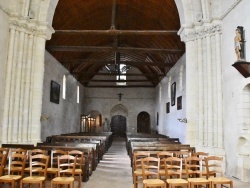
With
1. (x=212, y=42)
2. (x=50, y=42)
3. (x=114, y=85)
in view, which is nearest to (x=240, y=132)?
(x=212, y=42)

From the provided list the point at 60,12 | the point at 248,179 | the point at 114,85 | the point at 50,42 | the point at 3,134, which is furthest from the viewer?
the point at 114,85

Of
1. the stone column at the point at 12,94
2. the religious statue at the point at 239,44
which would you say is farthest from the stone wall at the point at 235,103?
the stone column at the point at 12,94

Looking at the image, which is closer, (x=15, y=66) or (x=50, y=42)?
(x=15, y=66)

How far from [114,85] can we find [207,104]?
19.1 meters

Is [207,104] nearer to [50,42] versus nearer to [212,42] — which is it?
[212,42]

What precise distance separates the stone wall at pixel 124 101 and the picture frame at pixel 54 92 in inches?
448

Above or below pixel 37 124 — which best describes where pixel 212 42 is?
above

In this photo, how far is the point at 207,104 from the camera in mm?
9000

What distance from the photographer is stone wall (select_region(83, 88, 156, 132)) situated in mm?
27609

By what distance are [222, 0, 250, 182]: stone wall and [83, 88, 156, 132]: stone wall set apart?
19.0 meters

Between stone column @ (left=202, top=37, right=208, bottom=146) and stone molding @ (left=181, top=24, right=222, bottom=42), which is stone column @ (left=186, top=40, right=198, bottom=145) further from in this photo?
stone column @ (left=202, top=37, right=208, bottom=146)

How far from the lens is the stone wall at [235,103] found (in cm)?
746

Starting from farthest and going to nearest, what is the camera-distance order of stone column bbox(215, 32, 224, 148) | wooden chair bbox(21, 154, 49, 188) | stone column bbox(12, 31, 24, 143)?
stone column bbox(12, 31, 24, 143) < stone column bbox(215, 32, 224, 148) < wooden chair bbox(21, 154, 49, 188)

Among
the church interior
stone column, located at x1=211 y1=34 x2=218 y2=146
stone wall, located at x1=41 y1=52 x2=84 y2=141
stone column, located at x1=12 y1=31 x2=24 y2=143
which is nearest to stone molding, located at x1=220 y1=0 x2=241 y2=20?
the church interior
